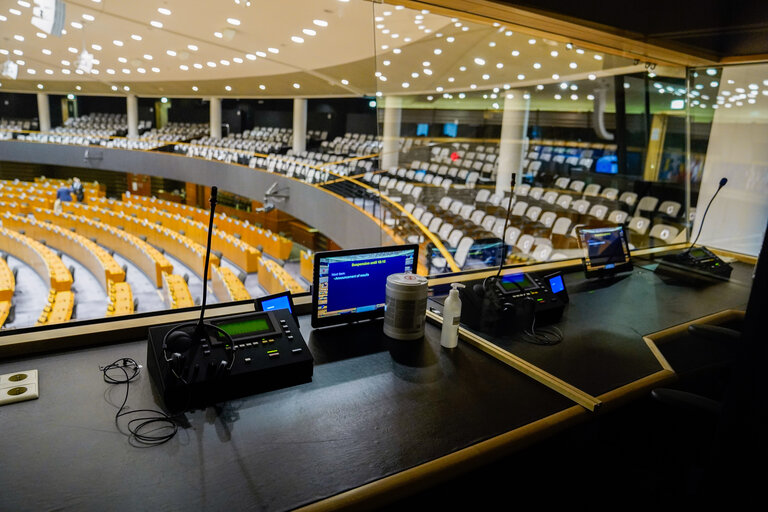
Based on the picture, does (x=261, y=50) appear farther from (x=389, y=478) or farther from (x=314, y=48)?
(x=389, y=478)

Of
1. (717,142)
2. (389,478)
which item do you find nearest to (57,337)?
(389,478)

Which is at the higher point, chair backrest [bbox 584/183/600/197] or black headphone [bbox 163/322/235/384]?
chair backrest [bbox 584/183/600/197]

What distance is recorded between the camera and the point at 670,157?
4.60 m

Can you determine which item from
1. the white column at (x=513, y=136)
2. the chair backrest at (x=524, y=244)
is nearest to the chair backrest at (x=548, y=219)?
the chair backrest at (x=524, y=244)

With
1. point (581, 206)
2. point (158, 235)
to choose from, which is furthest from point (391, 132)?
point (581, 206)

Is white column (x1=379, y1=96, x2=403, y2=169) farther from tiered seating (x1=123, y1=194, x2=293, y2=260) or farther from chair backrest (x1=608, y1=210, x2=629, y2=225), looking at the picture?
chair backrest (x1=608, y1=210, x2=629, y2=225)

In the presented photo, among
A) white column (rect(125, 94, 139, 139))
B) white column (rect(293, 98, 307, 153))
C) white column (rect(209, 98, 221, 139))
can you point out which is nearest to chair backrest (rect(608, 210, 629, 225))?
white column (rect(293, 98, 307, 153))

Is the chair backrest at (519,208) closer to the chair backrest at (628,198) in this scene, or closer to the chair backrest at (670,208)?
the chair backrest at (628,198)

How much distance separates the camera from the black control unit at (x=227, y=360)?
123 centimetres

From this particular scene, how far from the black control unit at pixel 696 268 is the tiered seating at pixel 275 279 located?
17.1ft

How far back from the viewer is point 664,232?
5016 mm

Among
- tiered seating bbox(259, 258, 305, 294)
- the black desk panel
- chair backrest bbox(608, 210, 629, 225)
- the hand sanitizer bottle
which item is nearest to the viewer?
the black desk panel

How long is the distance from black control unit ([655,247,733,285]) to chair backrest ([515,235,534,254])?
95.8 inches

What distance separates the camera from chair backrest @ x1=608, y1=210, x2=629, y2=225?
21.1 ft
